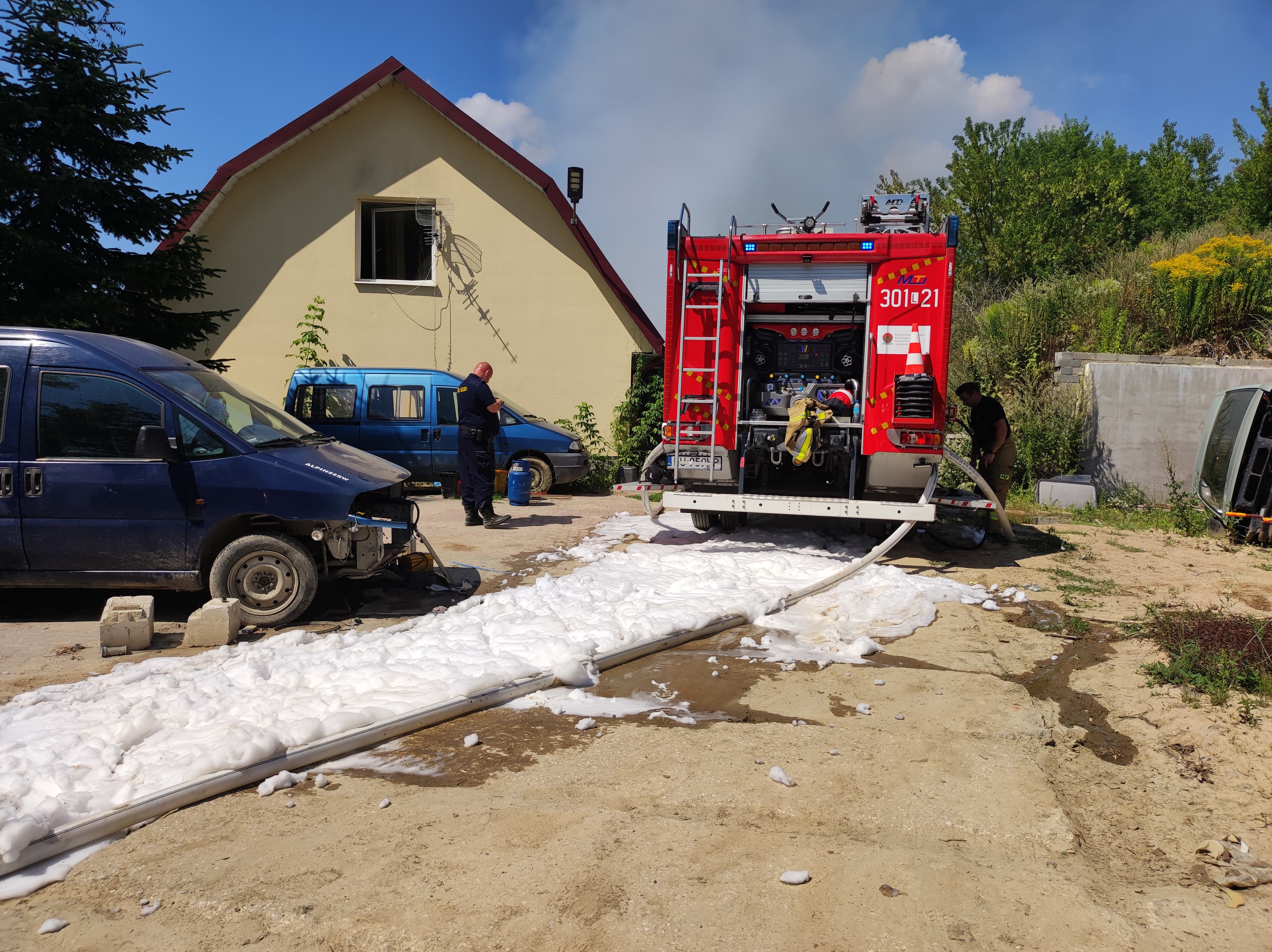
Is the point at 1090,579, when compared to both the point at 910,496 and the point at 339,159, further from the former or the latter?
the point at 339,159

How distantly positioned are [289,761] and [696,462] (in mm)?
5586

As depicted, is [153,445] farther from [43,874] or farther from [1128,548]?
[1128,548]

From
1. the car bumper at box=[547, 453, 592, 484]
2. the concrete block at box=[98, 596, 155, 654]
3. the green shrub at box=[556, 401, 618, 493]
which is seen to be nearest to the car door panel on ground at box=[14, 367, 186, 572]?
the concrete block at box=[98, 596, 155, 654]

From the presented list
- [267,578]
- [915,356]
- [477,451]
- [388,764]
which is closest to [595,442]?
[477,451]

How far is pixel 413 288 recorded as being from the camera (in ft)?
48.9

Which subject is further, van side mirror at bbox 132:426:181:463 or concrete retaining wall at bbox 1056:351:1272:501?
concrete retaining wall at bbox 1056:351:1272:501

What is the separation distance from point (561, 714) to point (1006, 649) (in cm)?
317

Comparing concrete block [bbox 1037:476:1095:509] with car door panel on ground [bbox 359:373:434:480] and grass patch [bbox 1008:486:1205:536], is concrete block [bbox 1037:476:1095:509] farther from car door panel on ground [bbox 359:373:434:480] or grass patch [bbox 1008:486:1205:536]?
car door panel on ground [bbox 359:373:434:480]

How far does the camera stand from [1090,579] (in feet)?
25.3

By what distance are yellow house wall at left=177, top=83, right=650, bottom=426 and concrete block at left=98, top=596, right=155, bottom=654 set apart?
32.0ft

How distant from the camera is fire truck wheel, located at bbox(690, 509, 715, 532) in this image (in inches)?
384

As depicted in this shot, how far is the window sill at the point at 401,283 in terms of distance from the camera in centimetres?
1481

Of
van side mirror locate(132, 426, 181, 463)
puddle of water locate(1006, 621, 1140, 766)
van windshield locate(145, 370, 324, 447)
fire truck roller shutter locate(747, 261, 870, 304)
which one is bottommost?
puddle of water locate(1006, 621, 1140, 766)

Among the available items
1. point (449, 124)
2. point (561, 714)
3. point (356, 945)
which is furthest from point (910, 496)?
point (449, 124)
